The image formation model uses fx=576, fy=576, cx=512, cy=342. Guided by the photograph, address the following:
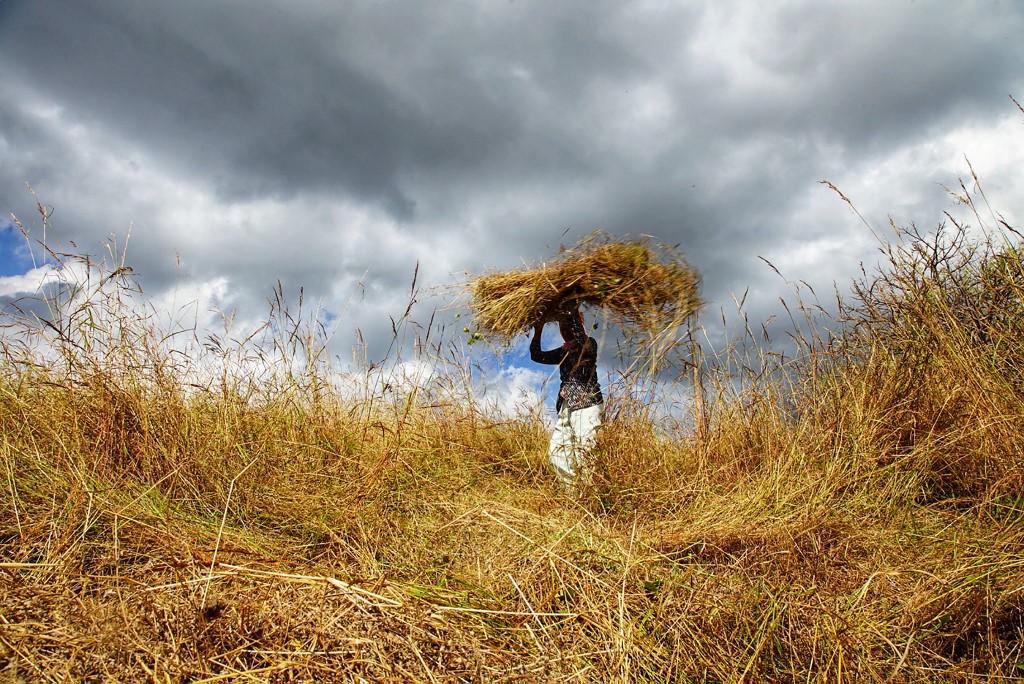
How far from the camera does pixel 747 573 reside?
2.13 meters

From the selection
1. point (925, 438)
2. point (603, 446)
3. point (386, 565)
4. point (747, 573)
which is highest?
point (603, 446)

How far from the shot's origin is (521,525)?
2281 mm

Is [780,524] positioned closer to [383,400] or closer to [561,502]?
[561,502]

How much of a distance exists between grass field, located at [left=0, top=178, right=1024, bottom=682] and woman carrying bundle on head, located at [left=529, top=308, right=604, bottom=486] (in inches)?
11.1

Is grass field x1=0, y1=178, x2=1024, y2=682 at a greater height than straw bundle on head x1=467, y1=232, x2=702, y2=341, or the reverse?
straw bundle on head x1=467, y1=232, x2=702, y2=341

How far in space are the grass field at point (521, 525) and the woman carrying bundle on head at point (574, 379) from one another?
0.93ft

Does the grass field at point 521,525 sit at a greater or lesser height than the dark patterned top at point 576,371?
lesser

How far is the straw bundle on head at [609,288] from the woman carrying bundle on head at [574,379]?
1.09 feet

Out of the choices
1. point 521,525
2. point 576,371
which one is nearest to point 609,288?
point 576,371

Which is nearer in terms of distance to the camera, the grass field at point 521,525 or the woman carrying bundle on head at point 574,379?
the grass field at point 521,525

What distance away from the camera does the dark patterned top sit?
423 centimetres

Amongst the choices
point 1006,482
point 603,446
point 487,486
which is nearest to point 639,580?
point 487,486

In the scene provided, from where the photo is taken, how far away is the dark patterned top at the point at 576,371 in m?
4.23

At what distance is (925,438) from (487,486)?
233cm
